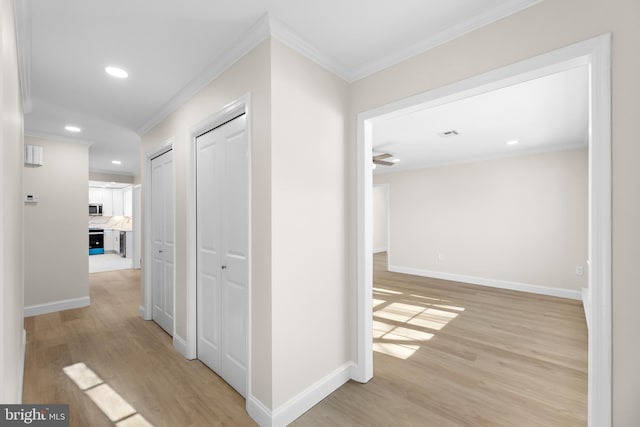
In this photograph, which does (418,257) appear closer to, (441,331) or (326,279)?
(441,331)

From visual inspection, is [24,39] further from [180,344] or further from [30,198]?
[30,198]

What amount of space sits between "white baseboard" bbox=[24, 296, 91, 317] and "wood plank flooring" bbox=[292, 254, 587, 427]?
428 centimetres

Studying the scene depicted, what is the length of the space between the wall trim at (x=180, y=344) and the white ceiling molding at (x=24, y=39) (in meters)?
2.62

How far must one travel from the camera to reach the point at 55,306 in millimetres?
4129

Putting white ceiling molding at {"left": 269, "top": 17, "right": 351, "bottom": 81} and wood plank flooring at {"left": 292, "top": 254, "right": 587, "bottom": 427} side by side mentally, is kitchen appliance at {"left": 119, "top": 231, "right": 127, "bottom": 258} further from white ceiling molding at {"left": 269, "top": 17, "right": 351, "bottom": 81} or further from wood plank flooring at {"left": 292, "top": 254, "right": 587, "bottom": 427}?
white ceiling molding at {"left": 269, "top": 17, "right": 351, "bottom": 81}

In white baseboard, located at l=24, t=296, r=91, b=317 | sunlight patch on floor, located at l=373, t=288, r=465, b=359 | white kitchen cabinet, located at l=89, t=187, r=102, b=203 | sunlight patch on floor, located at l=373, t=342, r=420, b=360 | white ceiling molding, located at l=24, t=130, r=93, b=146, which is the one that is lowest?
sunlight patch on floor, located at l=373, t=288, r=465, b=359

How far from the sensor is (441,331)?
3.41 meters

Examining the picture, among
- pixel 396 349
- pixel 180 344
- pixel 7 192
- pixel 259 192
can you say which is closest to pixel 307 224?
pixel 259 192

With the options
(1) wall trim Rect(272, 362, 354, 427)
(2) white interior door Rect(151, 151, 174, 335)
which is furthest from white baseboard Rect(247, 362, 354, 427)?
(2) white interior door Rect(151, 151, 174, 335)

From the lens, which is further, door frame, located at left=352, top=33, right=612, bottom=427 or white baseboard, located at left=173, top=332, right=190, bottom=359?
white baseboard, located at left=173, top=332, right=190, bottom=359

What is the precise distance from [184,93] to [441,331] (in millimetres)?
3854

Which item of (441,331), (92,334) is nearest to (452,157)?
(441,331)

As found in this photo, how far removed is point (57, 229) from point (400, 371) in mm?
5060

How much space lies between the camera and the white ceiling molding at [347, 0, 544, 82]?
1615mm
